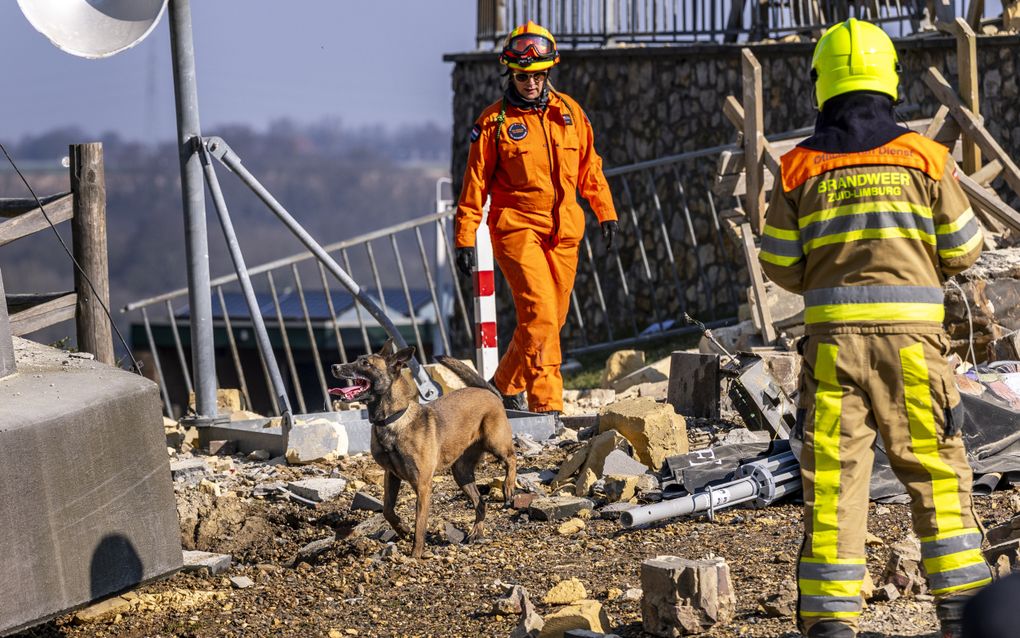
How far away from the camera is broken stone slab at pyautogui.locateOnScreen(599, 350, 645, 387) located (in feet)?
35.0

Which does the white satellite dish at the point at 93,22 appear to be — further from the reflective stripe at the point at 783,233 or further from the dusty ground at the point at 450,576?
the reflective stripe at the point at 783,233

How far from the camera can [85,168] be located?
749 cm

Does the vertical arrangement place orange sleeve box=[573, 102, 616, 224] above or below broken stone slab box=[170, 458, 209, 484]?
above

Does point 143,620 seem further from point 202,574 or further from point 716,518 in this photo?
point 716,518

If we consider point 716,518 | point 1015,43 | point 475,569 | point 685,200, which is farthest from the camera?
point 685,200

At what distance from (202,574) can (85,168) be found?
2.87 meters

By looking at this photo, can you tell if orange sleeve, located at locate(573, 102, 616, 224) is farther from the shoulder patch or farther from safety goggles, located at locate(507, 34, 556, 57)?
safety goggles, located at locate(507, 34, 556, 57)

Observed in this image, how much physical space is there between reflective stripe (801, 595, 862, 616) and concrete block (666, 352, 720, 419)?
12.5ft

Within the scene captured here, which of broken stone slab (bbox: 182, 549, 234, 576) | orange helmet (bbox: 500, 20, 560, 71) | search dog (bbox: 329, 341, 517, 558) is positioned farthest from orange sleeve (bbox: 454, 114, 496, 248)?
broken stone slab (bbox: 182, 549, 234, 576)

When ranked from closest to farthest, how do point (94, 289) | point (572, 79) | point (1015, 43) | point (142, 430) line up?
point (142, 430), point (94, 289), point (1015, 43), point (572, 79)

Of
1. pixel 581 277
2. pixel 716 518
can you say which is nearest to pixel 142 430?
pixel 716 518

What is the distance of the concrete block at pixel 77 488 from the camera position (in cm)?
446

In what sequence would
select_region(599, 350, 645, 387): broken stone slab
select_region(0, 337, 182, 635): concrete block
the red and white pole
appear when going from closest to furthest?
select_region(0, 337, 182, 635): concrete block → the red and white pole → select_region(599, 350, 645, 387): broken stone slab

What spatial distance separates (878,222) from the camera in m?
3.82
